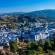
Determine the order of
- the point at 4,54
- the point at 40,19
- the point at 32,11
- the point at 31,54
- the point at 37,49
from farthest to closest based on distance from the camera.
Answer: the point at 32,11
the point at 40,19
the point at 37,49
the point at 31,54
the point at 4,54

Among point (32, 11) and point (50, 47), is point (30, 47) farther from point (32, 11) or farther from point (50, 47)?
point (32, 11)

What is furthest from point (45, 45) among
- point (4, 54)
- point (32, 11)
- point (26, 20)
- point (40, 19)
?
point (32, 11)

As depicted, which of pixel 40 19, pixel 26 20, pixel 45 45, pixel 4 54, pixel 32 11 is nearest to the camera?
pixel 4 54

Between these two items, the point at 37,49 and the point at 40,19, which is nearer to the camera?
the point at 37,49

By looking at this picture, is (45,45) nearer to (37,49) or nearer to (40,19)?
(37,49)

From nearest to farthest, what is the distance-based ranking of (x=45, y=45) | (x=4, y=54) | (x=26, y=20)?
(x=4, y=54), (x=45, y=45), (x=26, y=20)

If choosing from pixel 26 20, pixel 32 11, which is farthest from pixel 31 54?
pixel 32 11

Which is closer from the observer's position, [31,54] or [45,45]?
[31,54]

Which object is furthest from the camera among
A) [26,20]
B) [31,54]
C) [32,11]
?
[32,11]
